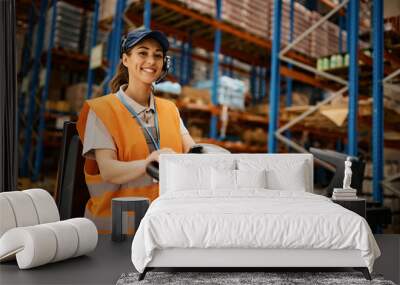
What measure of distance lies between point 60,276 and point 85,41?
7.71 metres

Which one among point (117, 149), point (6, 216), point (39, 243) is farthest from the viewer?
point (117, 149)

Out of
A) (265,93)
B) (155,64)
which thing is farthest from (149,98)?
(265,93)

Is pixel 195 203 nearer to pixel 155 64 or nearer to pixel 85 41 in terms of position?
pixel 155 64

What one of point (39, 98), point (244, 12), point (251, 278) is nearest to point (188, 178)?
point (251, 278)

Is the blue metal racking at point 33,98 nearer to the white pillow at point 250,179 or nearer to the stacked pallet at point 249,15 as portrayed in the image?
the stacked pallet at point 249,15

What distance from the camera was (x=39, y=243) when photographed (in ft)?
9.43

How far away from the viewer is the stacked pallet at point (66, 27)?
349 inches

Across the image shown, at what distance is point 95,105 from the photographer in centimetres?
430

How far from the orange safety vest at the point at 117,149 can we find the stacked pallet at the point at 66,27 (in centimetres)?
534

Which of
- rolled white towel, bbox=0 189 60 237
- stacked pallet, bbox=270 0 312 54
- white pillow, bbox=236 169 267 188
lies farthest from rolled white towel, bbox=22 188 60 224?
stacked pallet, bbox=270 0 312 54

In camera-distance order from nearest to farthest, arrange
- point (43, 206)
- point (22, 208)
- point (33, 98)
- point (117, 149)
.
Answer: point (22, 208) → point (43, 206) → point (117, 149) → point (33, 98)

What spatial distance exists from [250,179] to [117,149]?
52.5 inches

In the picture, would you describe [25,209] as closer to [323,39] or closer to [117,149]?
[117,149]

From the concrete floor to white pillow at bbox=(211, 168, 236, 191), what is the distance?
919 mm
